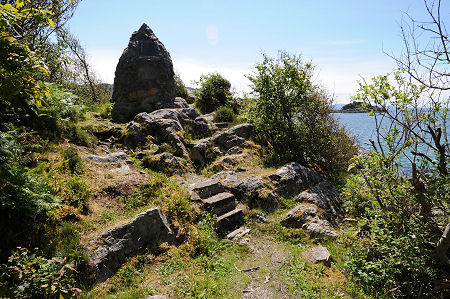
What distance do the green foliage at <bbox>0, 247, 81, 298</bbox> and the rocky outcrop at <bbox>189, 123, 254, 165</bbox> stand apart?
25.7ft

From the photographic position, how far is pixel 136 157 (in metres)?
10.9

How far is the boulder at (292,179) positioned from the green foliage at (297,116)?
136 cm

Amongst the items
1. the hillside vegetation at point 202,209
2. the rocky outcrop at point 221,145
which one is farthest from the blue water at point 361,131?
the rocky outcrop at point 221,145

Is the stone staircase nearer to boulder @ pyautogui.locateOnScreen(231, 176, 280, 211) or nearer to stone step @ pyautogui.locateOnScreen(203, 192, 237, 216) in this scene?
stone step @ pyautogui.locateOnScreen(203, 192, 237, 216)

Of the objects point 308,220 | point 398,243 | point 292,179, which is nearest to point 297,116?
point 292,179

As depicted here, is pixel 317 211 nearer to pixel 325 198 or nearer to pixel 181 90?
pixel 325 198

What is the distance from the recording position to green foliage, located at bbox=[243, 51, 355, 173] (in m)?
12.8

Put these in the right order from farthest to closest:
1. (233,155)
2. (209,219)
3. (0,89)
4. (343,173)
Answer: (343,173) → (233,155) → (209,219) → (0,89)

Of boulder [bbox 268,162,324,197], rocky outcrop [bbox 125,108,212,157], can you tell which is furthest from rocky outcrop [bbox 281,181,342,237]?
rocky outcrop [bbox 125,108,212,157]

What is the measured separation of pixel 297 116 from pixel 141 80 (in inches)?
375

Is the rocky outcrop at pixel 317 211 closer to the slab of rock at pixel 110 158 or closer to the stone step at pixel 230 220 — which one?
the stone step at pixel 230 220

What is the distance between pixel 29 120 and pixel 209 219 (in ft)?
22.4

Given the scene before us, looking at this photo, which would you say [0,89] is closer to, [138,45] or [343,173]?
[138,45]

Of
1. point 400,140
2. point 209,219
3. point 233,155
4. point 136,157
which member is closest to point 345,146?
point 233,155
